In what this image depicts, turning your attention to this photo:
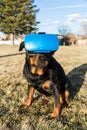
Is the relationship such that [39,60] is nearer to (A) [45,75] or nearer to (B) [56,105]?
(A) [45,75]

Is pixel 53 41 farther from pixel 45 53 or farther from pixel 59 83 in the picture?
pixel 59 83

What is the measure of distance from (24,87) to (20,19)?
123ft

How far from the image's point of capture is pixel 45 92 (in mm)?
4469

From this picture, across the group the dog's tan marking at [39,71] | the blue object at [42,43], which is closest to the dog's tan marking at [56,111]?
the dog's tan marking at [39,71]

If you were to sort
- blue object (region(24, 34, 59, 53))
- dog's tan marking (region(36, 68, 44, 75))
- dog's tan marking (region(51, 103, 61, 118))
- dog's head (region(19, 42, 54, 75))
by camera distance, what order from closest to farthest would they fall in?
blue object (region(24, 34, 59, 53)) < dog's head (region(19, 42, 54, 75)) < dog's tan marking (region(36, 68, 44, 75)) < dog's tan marking (region(51, 103, 61, 118))

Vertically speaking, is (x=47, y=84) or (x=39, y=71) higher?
(x=39, y=71)

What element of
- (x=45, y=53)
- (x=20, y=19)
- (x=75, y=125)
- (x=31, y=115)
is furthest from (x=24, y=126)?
(x=20, y=19)

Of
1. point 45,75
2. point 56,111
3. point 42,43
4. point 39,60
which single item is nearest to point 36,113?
point 56,111

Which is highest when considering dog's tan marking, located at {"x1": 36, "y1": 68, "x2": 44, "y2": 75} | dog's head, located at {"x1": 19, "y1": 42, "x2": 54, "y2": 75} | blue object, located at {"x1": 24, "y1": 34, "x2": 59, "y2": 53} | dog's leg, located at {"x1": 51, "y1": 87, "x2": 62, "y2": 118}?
blue object, located at {"x1": 24, "y1": 34, "x2": 59, "y2": 53}

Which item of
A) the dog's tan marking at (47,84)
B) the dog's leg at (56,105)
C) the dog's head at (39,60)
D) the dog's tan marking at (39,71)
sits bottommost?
the dog's leg at (56,105)

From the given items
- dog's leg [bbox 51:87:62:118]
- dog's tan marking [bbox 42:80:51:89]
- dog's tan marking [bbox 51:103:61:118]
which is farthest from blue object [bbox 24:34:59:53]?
dog's tan marking [bbox 51:103:61:118]

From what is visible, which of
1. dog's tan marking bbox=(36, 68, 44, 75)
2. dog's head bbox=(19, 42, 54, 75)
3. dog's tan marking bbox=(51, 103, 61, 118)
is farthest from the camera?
dog's tan marking bbox=(51, 103, 61, 118)

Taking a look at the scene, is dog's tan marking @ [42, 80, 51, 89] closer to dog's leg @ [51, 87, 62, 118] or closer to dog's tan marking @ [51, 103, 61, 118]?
dog's leg @ [51, 87, 62, 118]

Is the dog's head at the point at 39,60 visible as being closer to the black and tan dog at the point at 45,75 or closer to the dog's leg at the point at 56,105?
the black and tan dog at the point at 45,75
